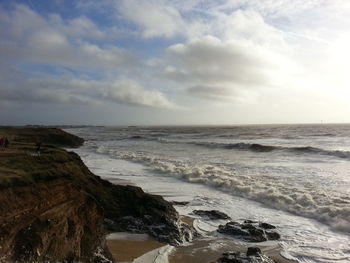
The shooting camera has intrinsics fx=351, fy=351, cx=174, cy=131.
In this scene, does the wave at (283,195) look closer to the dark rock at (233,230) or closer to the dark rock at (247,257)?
the dark rock at (233,230)

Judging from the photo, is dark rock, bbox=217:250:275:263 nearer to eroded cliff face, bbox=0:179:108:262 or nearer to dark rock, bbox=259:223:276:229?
dark rock, bbox=259:223:276:229

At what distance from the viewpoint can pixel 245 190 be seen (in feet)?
47.8

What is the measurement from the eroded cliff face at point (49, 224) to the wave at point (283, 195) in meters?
7.16

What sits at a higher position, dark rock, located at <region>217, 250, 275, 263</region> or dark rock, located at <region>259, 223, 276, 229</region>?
dark rock, located at <region>217, 250, 275, 263</region>

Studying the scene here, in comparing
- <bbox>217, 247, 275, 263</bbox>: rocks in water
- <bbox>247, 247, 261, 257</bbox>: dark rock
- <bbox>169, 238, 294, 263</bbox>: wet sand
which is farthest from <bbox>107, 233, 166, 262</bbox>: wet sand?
<bbox>247, 247, 261, 257</bbox>: dark rock

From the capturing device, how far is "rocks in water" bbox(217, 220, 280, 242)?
8641 millimetres

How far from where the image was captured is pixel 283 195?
43.4 ft

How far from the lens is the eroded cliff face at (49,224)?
511cm

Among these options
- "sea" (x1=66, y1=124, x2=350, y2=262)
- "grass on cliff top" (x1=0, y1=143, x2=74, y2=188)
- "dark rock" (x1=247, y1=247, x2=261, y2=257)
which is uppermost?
"grass on cliff top" (x1=0, y1=143, x2=74, y2=188)

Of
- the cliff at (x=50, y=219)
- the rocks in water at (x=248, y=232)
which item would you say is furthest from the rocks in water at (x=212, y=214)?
the cliff at (x=50, y=219)

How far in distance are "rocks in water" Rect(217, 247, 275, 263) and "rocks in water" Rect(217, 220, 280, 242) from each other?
133 centimetres

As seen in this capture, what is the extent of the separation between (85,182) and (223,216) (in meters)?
4.18

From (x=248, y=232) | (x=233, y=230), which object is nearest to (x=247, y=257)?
(x=248, y=232)

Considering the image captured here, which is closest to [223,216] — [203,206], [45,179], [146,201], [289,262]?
[203,206]
